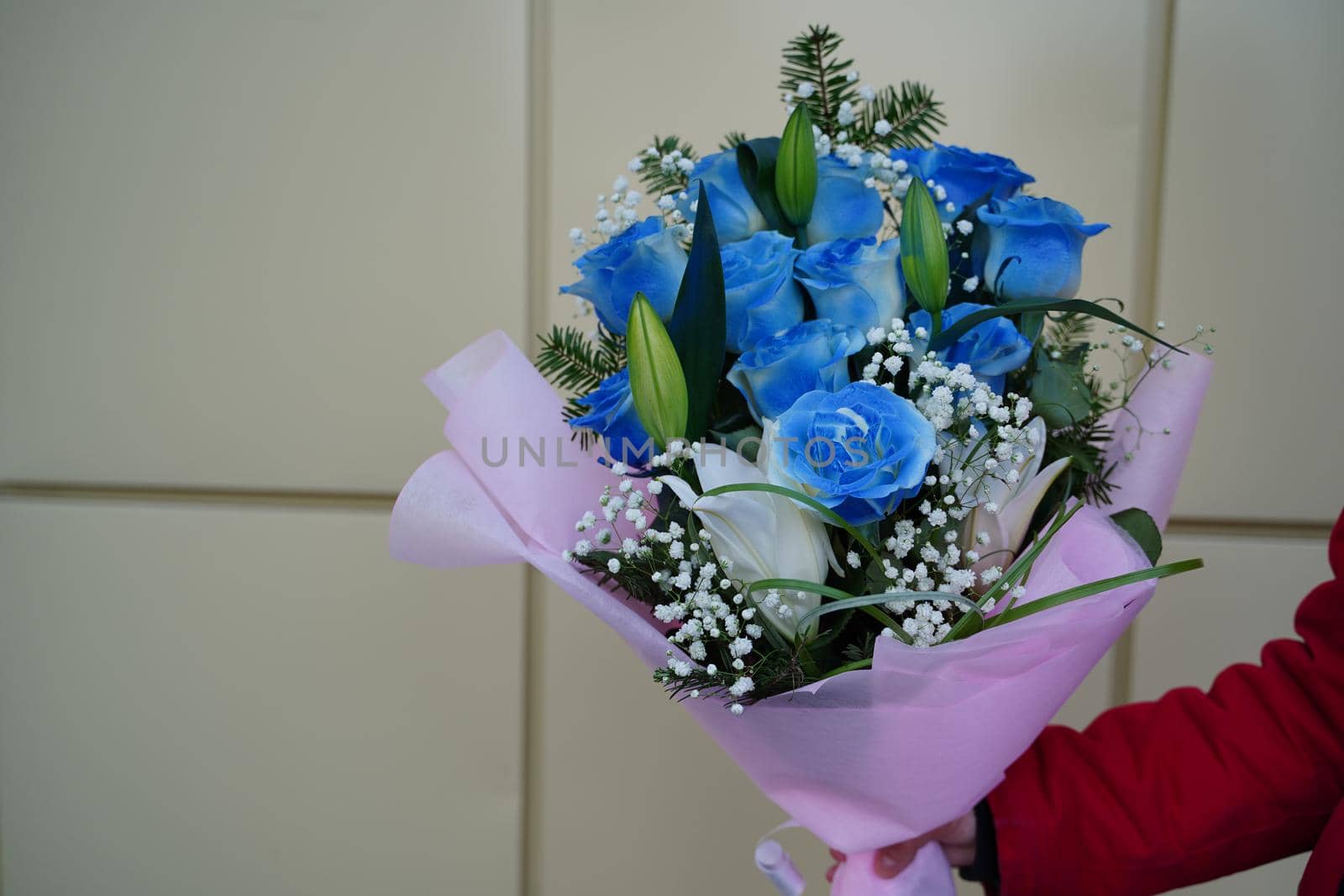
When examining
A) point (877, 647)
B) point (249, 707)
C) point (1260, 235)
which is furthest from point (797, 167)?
point (249, 707)

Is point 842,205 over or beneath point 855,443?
over

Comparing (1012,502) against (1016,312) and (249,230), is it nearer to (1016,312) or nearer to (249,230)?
(1016,312)

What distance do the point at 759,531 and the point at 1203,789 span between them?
1.28 feet

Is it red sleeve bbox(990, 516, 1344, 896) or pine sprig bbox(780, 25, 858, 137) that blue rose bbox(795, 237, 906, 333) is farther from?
red sleeve bbox(990, 516, 1344, 896)

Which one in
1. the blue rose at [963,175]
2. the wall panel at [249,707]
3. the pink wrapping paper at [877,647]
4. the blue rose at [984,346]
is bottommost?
the wall panel at [249,707]

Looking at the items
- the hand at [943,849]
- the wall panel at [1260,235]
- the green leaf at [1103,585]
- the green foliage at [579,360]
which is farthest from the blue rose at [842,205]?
the wall panel at [1260,235]

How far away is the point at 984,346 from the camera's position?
1.31 ft

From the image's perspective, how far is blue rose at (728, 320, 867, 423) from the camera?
0.38 meters

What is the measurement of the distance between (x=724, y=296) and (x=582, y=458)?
15cm

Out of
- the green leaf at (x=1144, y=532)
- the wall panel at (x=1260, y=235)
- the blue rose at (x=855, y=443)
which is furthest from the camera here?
the wall panel at (x=1260, y=235)

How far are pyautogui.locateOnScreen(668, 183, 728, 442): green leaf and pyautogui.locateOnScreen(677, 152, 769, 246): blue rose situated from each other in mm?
51

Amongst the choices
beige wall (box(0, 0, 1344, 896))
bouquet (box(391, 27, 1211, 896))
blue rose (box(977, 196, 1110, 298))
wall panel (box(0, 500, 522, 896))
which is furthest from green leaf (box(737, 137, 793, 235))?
wall panel (box(0, 500, 522, 896))

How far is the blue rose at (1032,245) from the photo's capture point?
43cm

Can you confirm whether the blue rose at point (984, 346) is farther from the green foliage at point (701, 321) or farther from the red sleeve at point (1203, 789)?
the red sleeve at point (1203, 789)
